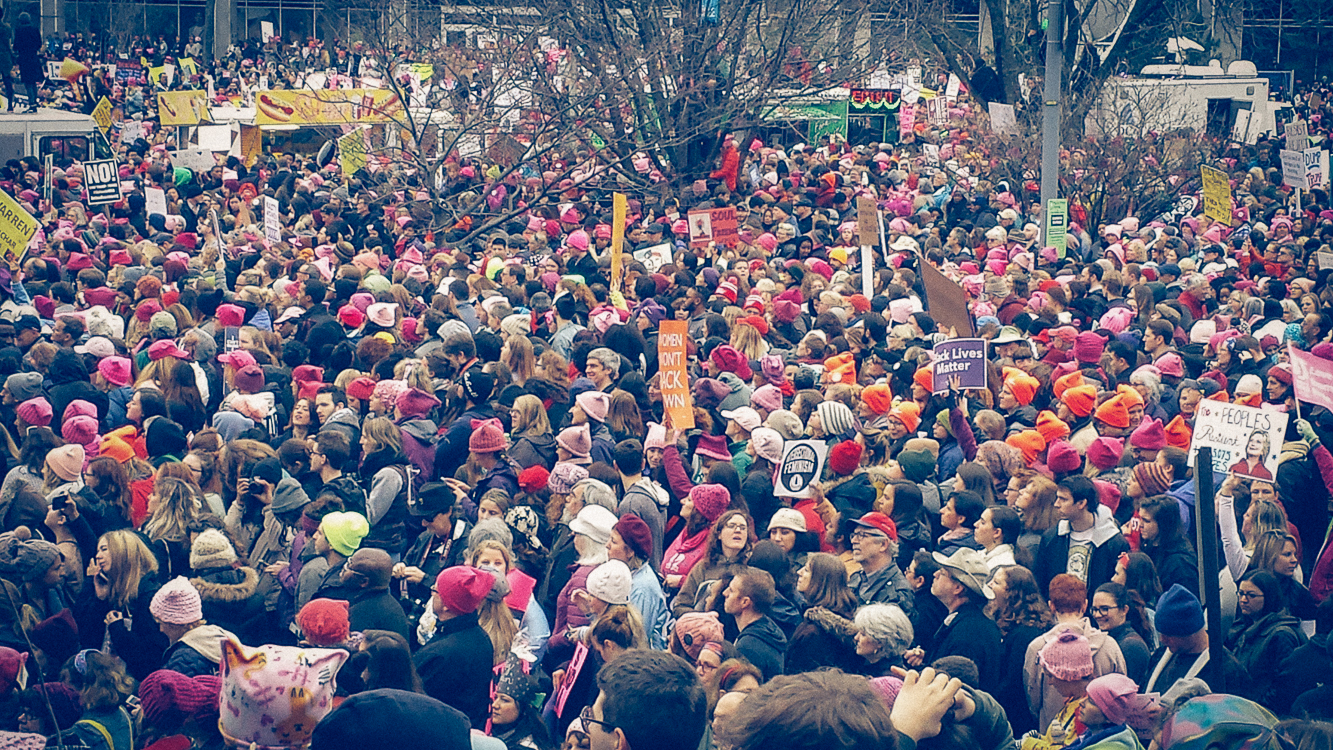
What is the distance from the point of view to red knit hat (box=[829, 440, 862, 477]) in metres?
7.12

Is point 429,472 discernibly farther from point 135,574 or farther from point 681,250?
point 681,250

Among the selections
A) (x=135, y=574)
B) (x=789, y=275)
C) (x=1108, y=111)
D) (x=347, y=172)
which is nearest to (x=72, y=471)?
(x=135, y=574)

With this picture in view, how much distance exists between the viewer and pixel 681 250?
1596 centimetres

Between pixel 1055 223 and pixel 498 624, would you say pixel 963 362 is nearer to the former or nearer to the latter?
pixel 498 624

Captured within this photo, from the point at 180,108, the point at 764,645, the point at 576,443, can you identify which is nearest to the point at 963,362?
the point at 576,443

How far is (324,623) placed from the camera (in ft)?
15.8

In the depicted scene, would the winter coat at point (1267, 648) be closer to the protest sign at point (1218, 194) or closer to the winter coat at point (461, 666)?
the winter coat at point (461, 666)

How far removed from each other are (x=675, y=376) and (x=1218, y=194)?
9963 millimetres

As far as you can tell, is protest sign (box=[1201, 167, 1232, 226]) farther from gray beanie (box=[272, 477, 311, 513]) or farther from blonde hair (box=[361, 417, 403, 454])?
gray beanie (box=[272, 477, 311, 513])

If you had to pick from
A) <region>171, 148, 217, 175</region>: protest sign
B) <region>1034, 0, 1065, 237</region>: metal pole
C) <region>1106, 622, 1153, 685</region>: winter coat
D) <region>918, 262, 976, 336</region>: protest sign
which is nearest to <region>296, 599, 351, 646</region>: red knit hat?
<region>1106, 622, 1153, 685</region>: winter coat

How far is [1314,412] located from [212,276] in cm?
1027

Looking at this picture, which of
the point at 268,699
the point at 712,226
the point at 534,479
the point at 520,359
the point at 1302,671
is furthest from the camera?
the point at 712,226

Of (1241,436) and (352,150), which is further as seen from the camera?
(352,150)

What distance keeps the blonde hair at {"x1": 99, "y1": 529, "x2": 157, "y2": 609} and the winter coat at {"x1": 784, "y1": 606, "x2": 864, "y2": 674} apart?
8.81ft
